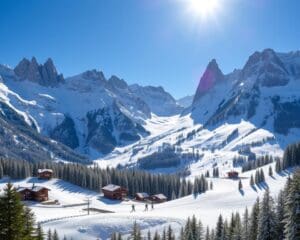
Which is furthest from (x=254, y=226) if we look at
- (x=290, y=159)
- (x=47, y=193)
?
(x=290, y=159)

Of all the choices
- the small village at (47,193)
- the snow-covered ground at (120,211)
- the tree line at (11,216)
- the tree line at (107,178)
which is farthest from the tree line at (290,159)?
the tree line at (11,216)

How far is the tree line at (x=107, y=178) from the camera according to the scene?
166375mm

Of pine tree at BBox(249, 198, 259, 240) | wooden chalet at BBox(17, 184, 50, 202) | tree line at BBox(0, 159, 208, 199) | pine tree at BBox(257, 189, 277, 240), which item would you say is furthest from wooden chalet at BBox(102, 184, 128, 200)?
pine tree at BBox(257, 189, 277, 240)

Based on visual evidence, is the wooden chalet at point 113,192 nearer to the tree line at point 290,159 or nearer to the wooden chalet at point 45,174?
the wooden chalet at point 45,174

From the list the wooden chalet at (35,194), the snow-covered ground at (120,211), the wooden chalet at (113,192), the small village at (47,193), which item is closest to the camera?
the snow-covered ground at (120,211)

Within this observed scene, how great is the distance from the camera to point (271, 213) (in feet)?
156

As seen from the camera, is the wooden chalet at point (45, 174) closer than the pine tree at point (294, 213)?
No

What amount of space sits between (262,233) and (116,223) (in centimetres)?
5496

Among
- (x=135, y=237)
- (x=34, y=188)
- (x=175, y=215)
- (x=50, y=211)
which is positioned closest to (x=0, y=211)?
(x=135, y=237)

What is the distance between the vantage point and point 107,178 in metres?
175

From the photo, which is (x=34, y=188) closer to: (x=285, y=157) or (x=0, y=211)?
(x=285, y=157)

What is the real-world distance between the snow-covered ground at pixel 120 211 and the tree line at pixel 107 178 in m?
4.63

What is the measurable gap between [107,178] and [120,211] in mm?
49778

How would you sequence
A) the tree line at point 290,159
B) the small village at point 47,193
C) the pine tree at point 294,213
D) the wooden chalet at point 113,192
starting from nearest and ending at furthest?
the pine tree at point 294,213, the small village at point 47,193, the wooden chalet at point 113,192, the tree line at point 290,159
